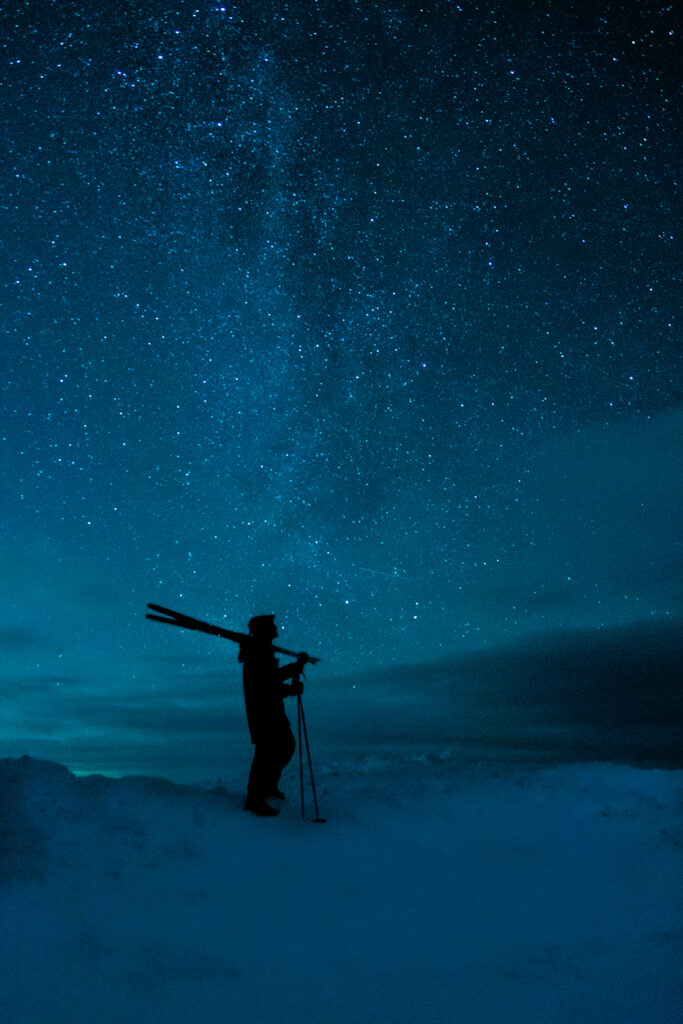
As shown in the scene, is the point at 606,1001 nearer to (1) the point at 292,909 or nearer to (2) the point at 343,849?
(1) the point at 292,909

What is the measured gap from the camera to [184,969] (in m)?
5.64

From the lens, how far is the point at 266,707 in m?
10.7

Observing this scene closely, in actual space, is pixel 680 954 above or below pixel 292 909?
below

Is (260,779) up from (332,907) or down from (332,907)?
up

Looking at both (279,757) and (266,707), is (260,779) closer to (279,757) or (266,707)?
(279,757)

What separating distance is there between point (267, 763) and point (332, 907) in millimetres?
3206

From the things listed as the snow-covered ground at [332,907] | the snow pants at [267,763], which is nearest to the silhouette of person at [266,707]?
the snow pants at [267,763]

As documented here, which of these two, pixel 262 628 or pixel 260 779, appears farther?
pixel 262 628

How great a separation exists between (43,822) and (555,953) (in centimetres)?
602

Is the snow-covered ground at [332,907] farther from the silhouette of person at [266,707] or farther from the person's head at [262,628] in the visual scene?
the person's head at [262,628]

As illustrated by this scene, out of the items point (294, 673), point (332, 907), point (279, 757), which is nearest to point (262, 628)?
point (294, 673)

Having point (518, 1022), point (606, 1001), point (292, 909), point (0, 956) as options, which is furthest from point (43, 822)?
point (606, 1001)

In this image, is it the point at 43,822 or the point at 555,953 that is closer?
the point at 555,953

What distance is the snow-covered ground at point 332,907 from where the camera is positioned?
5.29 metres
